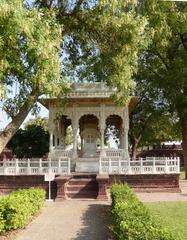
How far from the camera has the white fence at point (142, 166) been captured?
21.1 metres

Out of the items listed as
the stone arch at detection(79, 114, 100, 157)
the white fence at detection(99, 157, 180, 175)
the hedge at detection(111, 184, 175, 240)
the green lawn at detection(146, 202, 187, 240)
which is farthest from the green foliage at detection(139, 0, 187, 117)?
the hedge at detection(111, 184, 175, 240)

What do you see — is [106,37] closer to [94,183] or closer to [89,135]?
[94,183]

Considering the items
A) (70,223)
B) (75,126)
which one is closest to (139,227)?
(70,223)

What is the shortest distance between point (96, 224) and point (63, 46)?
7.85 m

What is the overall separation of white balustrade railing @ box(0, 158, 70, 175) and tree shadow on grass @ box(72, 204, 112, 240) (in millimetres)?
5606

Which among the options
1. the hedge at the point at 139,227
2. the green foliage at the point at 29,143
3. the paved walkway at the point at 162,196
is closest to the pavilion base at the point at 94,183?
the paved walkway at the point at 162,196

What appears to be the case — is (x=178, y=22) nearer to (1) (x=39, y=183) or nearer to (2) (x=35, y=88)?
(1) (x=39, y=183)

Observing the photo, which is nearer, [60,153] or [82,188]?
[82,188]

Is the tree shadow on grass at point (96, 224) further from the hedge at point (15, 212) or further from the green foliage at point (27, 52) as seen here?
the green foliage at point (27, 52)

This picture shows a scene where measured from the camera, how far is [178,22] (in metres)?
25.9

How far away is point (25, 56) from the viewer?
1169 centimetres

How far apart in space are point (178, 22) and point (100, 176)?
1122 centimetres

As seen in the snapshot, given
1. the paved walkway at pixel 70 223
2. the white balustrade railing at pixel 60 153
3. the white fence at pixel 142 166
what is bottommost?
the paved walkway at pixel 70 223

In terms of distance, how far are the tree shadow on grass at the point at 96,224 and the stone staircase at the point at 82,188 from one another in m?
3.43
